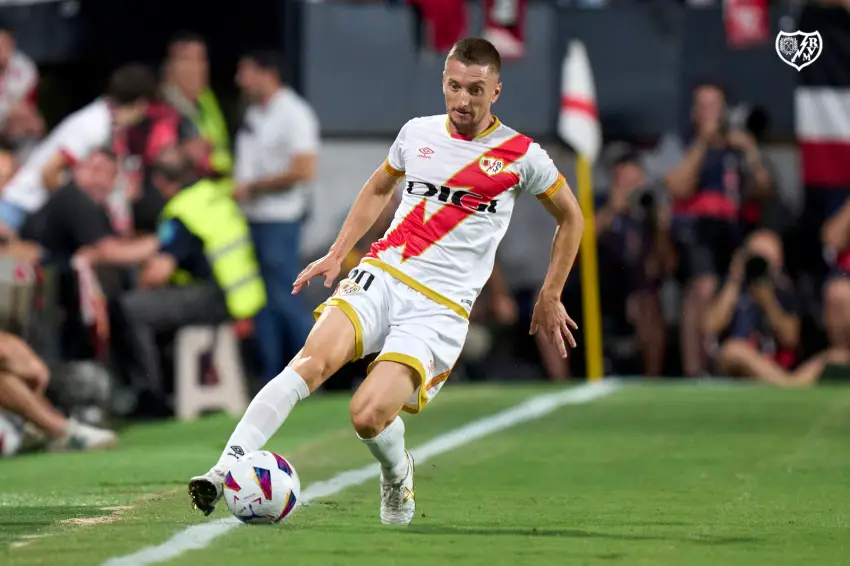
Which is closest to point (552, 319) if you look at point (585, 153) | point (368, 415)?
point (368, 415)

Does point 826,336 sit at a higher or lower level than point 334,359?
lower

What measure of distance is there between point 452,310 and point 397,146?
2.69 ft

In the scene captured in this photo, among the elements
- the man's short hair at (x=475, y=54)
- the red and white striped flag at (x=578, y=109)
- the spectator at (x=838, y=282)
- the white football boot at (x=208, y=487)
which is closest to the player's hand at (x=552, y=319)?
the man's short hair at (x=475, y=54)

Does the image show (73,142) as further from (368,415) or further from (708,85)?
(368,415)

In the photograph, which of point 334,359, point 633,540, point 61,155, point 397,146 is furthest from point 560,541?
point 61,155

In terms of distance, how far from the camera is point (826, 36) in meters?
17.0

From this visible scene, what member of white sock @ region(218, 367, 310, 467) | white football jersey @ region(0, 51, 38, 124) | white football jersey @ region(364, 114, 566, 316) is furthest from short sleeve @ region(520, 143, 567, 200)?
white football jersey @ region(0, 51, 38, 124)

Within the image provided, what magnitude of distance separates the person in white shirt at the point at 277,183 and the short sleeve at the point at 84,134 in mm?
1411

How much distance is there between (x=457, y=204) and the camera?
745cm

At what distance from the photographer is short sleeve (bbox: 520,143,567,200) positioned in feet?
24.3

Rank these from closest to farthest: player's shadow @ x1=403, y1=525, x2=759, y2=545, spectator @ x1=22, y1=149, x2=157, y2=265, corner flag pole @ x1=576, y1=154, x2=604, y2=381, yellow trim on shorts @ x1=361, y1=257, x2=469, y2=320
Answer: player's shadow @ x1=403, y1=525, x2=759, y2=545 < yellow trim on shorts @ x1=361, y1=257, x2=469, y2=320 < spectator @ x1=22, y1=149, x2=157, y2=265 < corner flag pole @ x1=576, y1=154, x2=604, y2=381

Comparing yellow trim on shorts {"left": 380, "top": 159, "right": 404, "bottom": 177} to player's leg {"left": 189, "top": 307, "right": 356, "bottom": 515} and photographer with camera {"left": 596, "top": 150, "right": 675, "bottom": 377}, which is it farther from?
photographer with camera {"left": 596, "top": 150, "right": 675, "bottom": 377}

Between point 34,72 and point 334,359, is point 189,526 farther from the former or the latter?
point 34,72

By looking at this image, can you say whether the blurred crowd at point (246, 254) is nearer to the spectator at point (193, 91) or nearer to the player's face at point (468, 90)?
the spectator at point (193, 91)
